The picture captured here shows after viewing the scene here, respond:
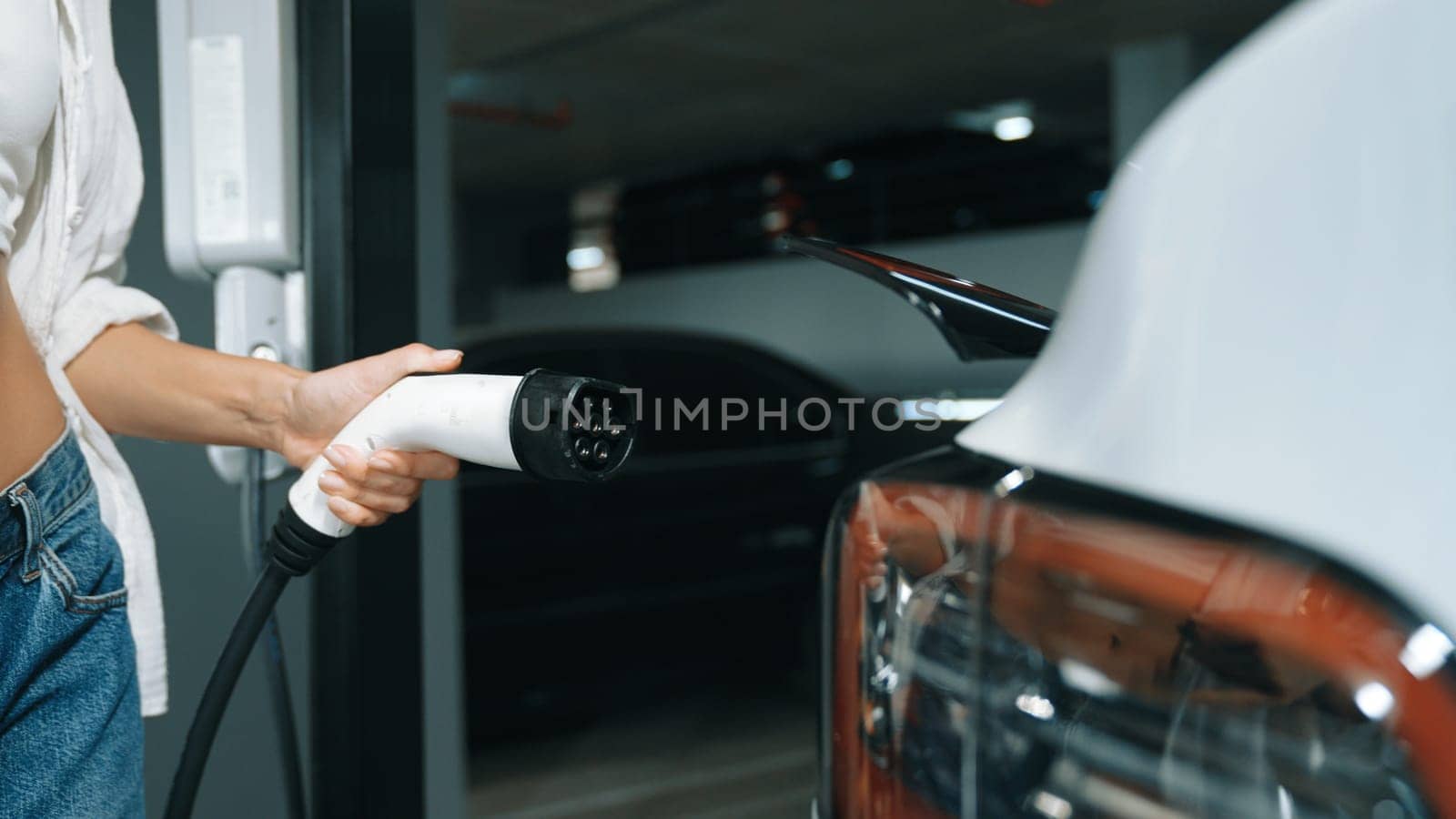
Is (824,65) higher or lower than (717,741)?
higher

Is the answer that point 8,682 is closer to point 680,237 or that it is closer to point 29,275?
point 29,275

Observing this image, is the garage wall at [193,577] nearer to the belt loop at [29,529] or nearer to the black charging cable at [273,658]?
the black charging cable at [273,658]

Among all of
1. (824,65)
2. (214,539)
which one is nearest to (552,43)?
(824,65)

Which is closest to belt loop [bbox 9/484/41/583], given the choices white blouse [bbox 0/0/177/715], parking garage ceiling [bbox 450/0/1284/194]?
white blouse [bbox 0/0/177/715]

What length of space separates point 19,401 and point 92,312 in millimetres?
147

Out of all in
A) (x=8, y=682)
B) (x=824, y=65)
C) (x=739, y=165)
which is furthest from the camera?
(x=739, y=165)

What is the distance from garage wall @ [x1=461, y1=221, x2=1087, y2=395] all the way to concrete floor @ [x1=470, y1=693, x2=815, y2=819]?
2.84m

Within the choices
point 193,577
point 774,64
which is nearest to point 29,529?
point 193,577

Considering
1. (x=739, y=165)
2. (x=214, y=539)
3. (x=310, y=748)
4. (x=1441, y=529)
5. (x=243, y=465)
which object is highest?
(x=739, y=165)

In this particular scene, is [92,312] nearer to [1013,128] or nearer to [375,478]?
[375,478]

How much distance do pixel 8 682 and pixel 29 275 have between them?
291 mm

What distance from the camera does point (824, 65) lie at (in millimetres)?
5617

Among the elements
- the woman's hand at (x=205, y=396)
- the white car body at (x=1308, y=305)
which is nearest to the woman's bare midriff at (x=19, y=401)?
the woman's hand at (x=205, y=396)

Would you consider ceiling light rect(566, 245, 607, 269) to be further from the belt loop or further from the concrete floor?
the belt loop
